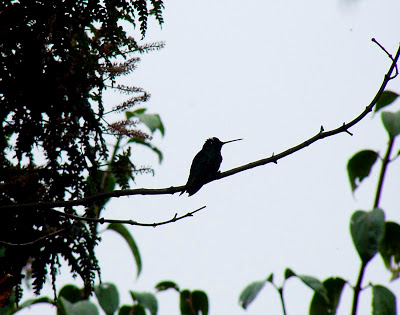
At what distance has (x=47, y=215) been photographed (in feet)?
9.27

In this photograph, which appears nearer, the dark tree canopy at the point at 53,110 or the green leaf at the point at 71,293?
the dark tree canopy at the point at 53,110

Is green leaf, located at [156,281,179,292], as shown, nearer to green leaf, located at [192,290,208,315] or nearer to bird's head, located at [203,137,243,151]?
green leaf, located at [192,290,208,315]

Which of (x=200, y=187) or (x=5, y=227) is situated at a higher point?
(x=200, y=187)

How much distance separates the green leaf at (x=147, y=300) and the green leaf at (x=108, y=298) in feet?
1.01

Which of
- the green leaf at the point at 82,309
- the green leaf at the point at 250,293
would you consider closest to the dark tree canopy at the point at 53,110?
the green leaf at the point at 82,309

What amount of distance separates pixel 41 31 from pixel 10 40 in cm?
16

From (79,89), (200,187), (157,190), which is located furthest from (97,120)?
(200,187)

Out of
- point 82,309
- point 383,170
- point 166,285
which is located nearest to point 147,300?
point 166,285

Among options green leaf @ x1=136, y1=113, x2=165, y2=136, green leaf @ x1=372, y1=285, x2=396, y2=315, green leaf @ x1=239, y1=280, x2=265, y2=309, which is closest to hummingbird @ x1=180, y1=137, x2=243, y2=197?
green leaf @ x1=136, y1=113, x2=165, y2=136

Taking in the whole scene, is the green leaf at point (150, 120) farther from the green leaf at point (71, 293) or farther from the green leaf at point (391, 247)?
the green leaf at point (391, 247)

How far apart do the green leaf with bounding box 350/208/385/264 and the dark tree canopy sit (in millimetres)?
1543

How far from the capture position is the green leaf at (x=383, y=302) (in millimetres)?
3385

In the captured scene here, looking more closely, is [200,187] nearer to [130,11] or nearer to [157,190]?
[157,190]

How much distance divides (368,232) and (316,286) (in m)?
0.58
